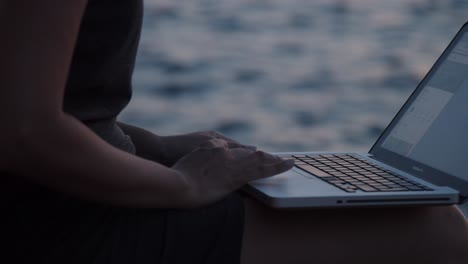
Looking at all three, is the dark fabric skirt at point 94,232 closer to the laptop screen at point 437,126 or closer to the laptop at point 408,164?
the laptop at point 408,164

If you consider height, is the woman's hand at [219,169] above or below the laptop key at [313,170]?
above

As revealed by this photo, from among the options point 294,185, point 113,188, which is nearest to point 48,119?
point 113,188

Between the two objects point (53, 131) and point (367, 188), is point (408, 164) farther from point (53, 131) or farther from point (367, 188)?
point (53, 131)

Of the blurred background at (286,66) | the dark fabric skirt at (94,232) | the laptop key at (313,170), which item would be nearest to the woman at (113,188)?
the dark fabric skirt at (94,232)

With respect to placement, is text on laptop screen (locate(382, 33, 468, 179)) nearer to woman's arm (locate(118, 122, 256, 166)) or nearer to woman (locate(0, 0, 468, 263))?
woman (locate(0, 0, 468, 263))

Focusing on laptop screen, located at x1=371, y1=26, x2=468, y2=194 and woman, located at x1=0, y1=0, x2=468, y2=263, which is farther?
laptop screen, located at x1=371, y1=26, x2=468, y2=194

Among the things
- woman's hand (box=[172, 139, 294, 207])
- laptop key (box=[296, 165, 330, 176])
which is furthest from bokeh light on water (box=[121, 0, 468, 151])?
woman's hand (box=[172, 139, 294, 207])

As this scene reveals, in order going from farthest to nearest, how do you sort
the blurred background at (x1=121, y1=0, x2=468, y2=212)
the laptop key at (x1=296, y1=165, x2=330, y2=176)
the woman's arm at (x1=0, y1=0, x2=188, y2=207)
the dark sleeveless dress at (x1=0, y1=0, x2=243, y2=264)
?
the blurred background at (x1=121, y1=0, x2=468, y2=212)
the laptop key at (x1=296, y1=165, x2=330, y2=176)
the dark sleeveless dress at (x1=0, y1=0, x2=243, y2=264)
the woman's arm at (x1=0, y1=0, x2=188, y2=207)

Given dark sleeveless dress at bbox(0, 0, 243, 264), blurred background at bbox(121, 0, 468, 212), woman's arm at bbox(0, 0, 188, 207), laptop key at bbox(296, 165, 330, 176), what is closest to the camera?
woman's arm at bbox(0, 0, 188, 207)

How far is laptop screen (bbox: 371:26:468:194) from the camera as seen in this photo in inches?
80.6

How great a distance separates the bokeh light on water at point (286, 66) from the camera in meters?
5.71

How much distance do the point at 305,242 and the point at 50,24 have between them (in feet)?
1.82

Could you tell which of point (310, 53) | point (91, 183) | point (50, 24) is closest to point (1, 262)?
point (91, 183)

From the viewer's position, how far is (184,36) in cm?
823
